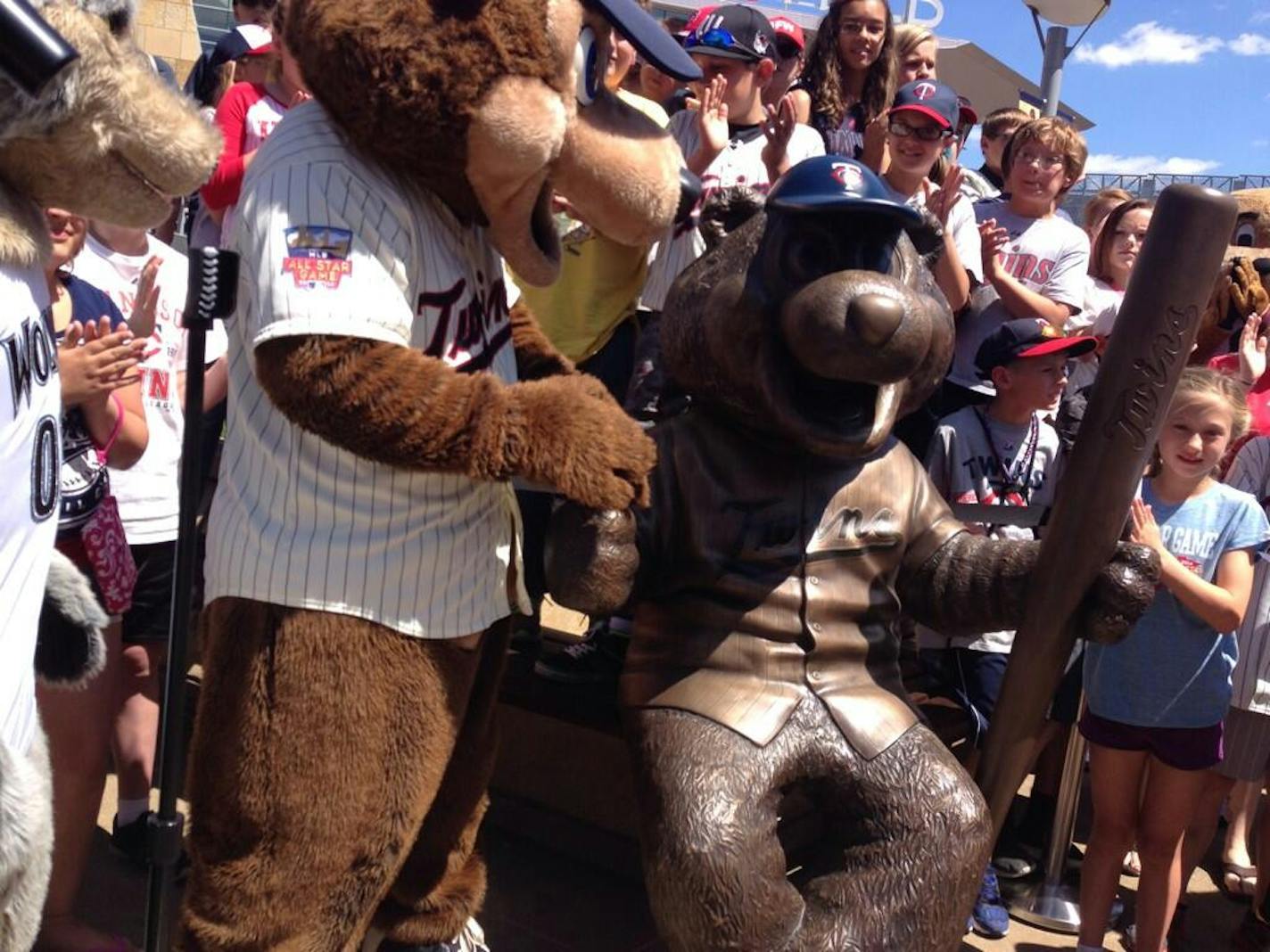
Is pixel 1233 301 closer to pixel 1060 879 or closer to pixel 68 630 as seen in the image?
pixel 1060 879

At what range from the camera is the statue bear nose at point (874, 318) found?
7.54 feet

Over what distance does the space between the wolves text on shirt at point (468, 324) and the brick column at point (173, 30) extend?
10.4 meters

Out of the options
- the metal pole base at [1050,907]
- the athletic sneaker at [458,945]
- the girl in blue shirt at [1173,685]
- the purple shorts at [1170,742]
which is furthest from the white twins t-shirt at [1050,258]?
the athletic sneaker at [458,945]

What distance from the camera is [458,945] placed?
256cm

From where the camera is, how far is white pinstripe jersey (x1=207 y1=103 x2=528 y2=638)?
2.01 m

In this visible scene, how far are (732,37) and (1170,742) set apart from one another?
2319 millimetres

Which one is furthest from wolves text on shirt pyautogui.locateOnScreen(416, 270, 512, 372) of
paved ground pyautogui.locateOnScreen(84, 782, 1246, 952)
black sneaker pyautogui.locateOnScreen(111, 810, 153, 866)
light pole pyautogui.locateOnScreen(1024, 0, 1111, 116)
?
light pole pyautogui.locateOnScreen(1024, 0, 1111, 116)

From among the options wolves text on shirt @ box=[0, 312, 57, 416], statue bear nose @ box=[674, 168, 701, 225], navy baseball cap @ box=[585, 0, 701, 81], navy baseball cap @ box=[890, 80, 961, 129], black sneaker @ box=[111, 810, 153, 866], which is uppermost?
navy baseball cap @ box=[585, 0, 701, 81]

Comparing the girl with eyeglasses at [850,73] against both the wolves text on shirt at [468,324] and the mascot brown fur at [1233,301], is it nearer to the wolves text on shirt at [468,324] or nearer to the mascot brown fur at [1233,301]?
the mascot brown fur at [1233,301]

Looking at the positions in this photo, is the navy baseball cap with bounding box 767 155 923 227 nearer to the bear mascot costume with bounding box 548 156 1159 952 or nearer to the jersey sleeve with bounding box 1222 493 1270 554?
the bear mascot costume with bounding box 548 156 1159 952

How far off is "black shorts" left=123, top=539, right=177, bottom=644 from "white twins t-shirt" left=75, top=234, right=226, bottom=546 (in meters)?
0.03

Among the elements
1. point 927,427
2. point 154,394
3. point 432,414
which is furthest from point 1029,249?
point 432,414

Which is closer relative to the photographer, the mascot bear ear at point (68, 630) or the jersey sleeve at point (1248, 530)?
the mascot bear ear at point (68, 630)

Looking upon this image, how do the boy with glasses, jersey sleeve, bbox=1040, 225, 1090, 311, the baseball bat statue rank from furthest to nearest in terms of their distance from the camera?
jersey sleeve, bbox=1040, 225, 1090, 311, the boy with glasses, the baseball bat statue
